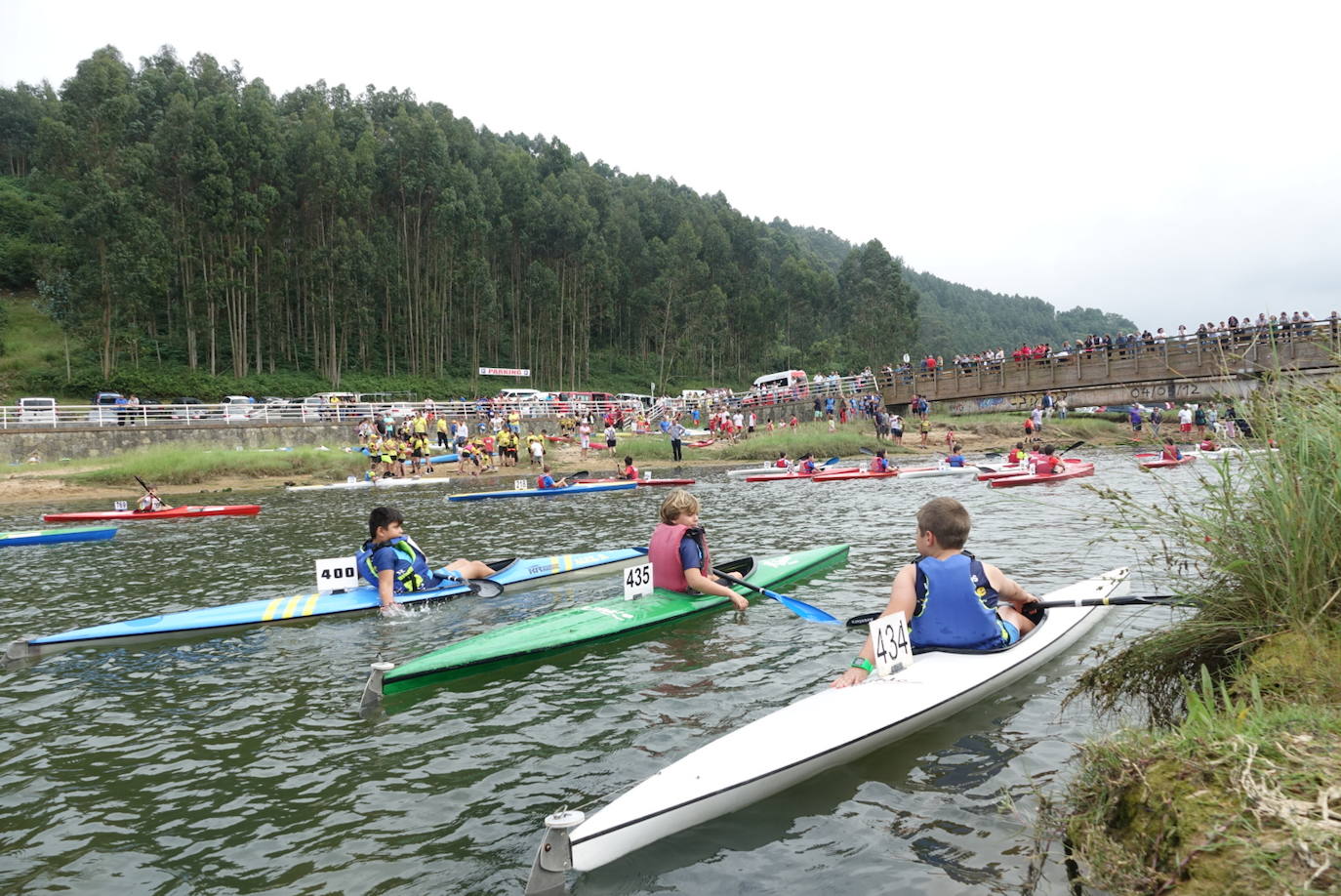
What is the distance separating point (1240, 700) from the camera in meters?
3.53

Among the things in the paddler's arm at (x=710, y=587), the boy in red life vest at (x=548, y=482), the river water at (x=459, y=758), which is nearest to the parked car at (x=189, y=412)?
the boy in red life vest at (x=548, y=482)

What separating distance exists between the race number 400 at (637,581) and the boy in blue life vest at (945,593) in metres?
3.36

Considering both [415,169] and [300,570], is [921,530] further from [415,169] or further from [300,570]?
[415,169]

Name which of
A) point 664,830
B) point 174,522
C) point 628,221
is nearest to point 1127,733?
point 664,830

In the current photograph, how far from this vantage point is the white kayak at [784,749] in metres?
3.98

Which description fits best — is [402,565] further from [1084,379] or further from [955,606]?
[1084,379]

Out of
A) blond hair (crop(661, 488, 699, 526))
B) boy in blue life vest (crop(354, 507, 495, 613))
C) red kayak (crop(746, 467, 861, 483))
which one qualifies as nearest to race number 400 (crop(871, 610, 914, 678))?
blond hair (crop(661, 488, 699, 526))

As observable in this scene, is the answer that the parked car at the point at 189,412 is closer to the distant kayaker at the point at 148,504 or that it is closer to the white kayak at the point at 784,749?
the distant kayaker at the point at 148,504

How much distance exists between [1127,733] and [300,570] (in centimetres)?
1172

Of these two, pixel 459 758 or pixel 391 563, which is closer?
pixel 459 758

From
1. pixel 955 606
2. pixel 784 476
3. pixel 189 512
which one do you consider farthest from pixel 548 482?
pixel 955 606

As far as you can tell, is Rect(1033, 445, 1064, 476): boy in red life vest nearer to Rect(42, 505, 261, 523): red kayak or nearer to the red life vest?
the red life vest

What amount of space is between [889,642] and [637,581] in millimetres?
3809

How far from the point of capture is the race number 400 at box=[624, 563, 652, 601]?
8.74 m
